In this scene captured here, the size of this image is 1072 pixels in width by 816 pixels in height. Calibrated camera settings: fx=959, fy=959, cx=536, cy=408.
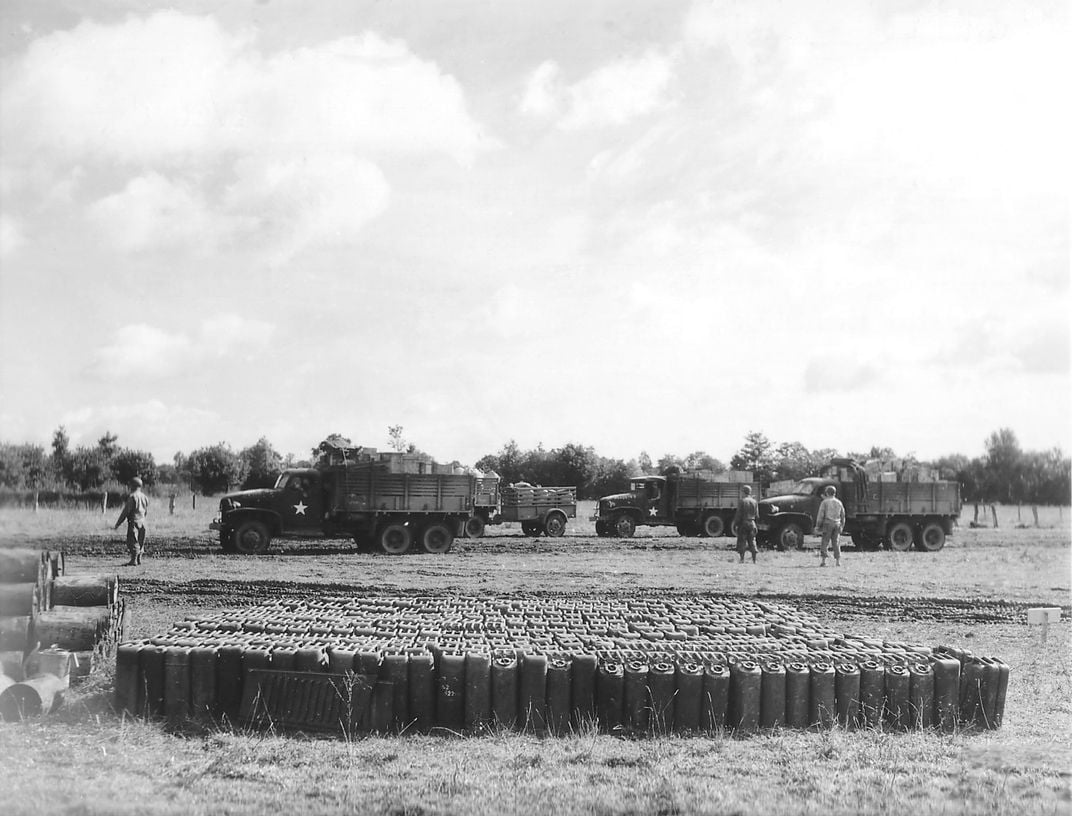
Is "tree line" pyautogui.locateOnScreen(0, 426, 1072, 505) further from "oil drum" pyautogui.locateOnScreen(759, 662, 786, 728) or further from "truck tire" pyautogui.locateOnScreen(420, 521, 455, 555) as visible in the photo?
"oil drum" pyautogui.locateOnScreen(759, 662, 786, 728)

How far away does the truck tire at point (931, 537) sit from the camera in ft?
83.3

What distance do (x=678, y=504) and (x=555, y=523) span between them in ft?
11.7

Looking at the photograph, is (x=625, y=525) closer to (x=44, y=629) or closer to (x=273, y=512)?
(x=273, y=512)

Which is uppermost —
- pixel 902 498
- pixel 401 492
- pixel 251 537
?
pixel 401 492

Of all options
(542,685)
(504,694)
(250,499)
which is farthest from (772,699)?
(250,499)

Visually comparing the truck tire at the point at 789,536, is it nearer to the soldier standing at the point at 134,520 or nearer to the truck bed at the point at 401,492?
the truck bed at the point at 401,492

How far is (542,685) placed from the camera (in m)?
6.48

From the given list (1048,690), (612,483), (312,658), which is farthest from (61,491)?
(1048,690)

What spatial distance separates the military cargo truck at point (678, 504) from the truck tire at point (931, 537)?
4.89 m

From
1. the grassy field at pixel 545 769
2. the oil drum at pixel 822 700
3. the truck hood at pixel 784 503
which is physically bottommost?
the grassy field at pixel 545 769

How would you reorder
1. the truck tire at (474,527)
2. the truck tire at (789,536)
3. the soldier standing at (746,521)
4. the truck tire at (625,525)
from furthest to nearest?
1. the truck tire at (625,525)
2. the truck tire at (474,527)
3. the truck tire at (789,536)
4. the soldier standing at (746,521)

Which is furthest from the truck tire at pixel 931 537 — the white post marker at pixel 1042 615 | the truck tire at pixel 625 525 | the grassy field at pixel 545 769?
the white post marker at pixel 1042 615

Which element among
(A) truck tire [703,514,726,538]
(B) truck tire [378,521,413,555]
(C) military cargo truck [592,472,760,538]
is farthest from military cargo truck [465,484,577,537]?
(B) truck tire [378,521,413,555]

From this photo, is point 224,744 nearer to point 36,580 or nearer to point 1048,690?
point 36,580
